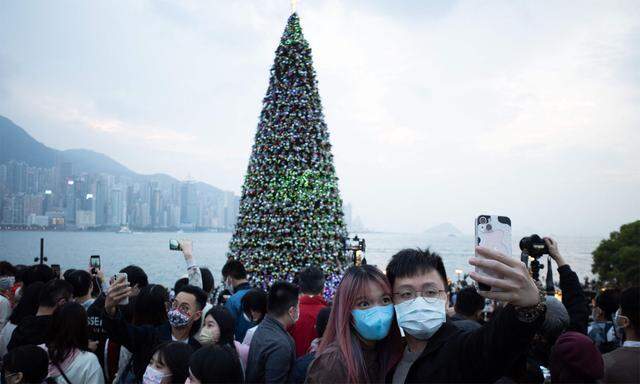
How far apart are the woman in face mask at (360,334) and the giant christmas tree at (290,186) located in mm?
8943

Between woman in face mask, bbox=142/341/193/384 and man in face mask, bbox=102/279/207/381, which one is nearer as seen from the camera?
woman in face mask, bbox=142/341/193/384

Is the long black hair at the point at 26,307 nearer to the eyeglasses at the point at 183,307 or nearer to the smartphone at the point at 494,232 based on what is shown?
the eyeglasses at the point at 183,307

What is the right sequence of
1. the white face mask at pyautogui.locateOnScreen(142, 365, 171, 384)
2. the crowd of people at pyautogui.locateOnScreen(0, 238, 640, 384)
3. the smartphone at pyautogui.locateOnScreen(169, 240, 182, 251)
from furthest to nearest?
the smartphone at pyautogui.locateOnScreen(169, 240, 182, 251)
the white face mask at pyautogui.locateOnScreen(142, 365, 171, 384)
the crowd of people at pyautogui.locateOnScreen(0, 238, 640, 384)

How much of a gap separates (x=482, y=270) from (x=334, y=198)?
411 inches

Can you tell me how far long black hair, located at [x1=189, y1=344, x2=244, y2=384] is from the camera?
2906 mm

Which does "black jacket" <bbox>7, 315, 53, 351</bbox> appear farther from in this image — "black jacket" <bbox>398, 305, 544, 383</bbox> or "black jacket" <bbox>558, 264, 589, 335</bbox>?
"black jacket" <bbox>558, 264, 589, 335</bbox>

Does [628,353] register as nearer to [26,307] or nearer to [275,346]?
[275,346]

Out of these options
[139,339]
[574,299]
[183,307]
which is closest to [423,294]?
[574,299]

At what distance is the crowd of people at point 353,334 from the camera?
185 centimetres

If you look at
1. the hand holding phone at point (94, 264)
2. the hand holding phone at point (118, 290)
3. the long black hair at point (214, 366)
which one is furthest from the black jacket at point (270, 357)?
the hand holding phone at point (94, 264)

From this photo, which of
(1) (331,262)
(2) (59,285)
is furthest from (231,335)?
(1) (331,262)

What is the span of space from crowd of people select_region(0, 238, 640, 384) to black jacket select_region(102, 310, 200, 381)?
0.03 ft

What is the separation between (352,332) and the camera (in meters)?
2.54

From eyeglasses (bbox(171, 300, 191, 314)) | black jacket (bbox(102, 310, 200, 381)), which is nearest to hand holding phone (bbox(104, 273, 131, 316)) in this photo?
black jacket (bbox(102, 310, 200, 381))
